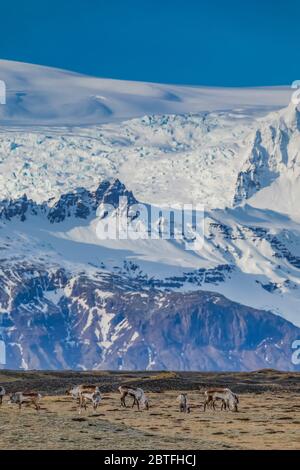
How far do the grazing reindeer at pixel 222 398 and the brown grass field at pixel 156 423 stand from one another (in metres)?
0.89

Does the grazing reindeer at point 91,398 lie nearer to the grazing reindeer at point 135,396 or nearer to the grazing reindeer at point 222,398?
the grazing reindeer at point 135,396

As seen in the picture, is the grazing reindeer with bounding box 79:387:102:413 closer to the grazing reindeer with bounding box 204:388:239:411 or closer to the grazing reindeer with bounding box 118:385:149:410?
the grazing reindeer with bounding box 118:385:149:410

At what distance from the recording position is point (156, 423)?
81.4 metres

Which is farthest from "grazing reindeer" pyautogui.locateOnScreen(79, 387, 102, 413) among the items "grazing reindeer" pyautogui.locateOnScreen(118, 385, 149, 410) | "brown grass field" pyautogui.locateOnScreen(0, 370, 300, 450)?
"grazing reindeer" pyautogui.locateOnScreen(118, 385, 149, 410)

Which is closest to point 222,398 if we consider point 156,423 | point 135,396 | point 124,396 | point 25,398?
point 135,396

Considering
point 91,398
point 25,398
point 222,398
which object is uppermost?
point 222,398

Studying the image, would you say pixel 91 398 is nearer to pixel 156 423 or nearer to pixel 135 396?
pixel 135 396

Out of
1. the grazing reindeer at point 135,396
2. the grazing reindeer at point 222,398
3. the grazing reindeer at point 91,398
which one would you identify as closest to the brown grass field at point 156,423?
the grazing reindeer at point 91,398

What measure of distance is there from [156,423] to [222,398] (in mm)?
11521
